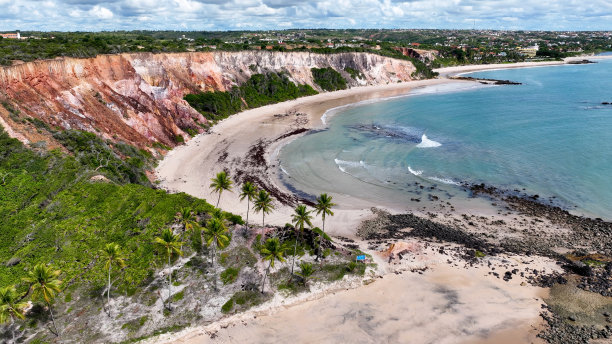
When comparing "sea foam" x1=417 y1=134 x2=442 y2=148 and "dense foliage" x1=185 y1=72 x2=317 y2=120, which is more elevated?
"dense foliage" x1=185 y1=72 x2=317 y2=120

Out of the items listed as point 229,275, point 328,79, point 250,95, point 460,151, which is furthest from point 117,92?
point 328,79

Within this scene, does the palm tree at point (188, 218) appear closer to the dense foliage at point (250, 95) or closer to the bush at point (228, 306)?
the bush at point (228, 306)

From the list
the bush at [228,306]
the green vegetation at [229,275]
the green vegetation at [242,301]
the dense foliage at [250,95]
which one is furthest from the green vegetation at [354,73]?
the bush at [228,306]

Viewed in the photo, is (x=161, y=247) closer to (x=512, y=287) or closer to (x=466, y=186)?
(x=512, y=287)

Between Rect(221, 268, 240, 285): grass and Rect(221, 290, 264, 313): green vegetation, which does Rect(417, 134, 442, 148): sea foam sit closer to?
Rect(221, 268, 240, 285): grass

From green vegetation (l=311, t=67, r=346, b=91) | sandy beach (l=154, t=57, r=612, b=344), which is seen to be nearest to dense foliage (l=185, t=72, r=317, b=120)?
green vegetation (l=311, t=67, r=346, b=91)

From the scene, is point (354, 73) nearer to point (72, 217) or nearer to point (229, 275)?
point (229, 275)
